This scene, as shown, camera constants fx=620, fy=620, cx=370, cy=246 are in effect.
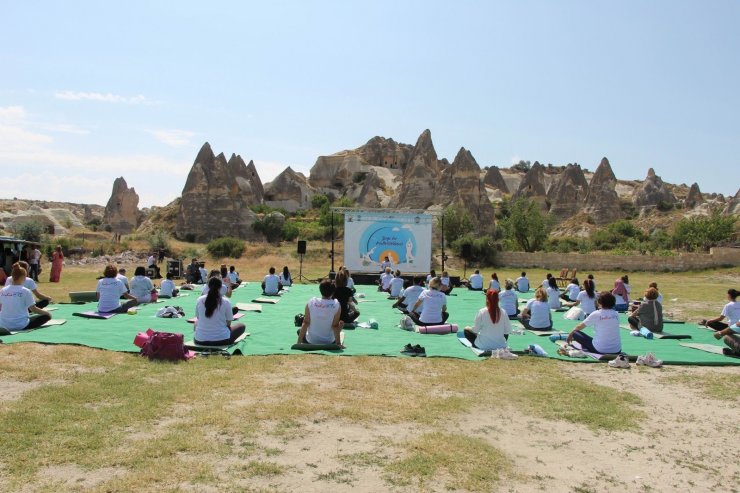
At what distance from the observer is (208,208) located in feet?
167

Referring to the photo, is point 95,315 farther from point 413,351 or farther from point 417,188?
point 417,188

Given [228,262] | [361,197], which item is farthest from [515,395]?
[361,197]

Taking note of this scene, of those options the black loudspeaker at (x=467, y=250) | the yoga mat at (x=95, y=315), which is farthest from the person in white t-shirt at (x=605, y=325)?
Answer: the black loudspeaker at (x=467, y=250)

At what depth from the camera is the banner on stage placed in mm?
27141

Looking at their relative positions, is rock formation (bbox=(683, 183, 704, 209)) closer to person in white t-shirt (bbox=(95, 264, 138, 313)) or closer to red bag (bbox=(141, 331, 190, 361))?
person in white t-shirt (bbox=(95, 264, 138, 313))

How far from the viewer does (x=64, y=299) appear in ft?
52.1

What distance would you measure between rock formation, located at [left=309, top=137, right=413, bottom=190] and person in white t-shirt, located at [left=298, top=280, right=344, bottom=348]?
82.3m

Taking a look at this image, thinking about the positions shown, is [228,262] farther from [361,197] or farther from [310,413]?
[361,197]

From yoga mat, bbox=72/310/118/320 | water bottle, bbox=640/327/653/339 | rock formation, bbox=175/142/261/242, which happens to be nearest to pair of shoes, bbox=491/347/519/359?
water bottle, bbox=640/327/653/339

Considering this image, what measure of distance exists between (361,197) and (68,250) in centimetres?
4218

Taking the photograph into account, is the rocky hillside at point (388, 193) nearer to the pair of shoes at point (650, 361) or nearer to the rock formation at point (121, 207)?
the rock formation at point (121, 207)

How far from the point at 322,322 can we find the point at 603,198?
6583 centimetres

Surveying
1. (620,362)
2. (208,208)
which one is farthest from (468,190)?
(620,362)

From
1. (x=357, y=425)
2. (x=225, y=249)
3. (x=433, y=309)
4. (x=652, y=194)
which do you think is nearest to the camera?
(x=357, y=425)
